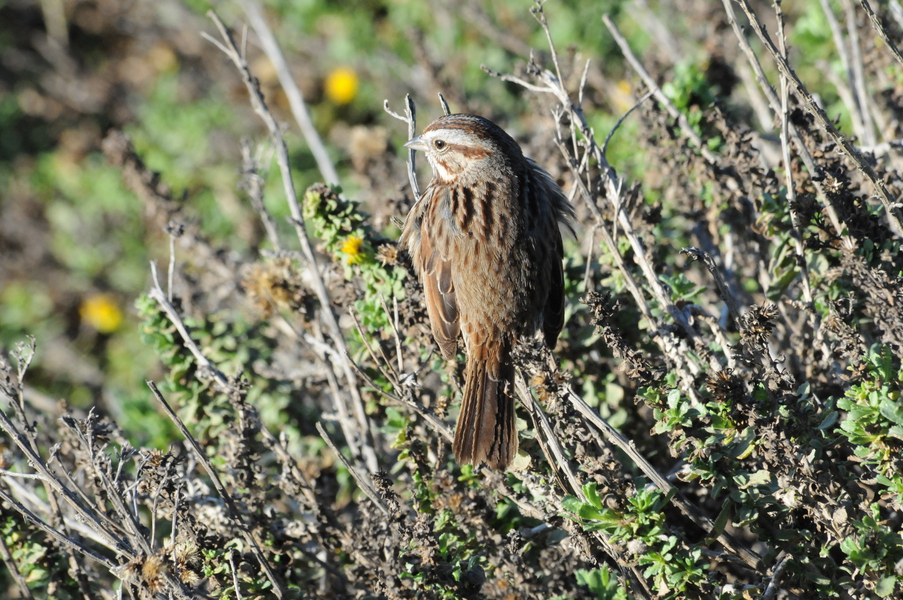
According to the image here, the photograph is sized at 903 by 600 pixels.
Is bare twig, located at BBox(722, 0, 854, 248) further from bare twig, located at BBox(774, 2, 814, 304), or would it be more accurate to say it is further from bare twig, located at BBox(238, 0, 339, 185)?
bare twig, located at BBox(238, 0, 339, 185)

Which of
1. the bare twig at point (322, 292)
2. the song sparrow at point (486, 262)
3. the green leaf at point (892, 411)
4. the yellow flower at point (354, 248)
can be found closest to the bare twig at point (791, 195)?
the green leaf at point (892, 411)


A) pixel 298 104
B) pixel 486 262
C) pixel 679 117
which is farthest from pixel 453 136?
pixel 298 104

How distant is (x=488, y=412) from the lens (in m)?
2.69

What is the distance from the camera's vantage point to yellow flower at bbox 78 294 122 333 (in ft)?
20.7

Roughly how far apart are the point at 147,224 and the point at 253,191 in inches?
129

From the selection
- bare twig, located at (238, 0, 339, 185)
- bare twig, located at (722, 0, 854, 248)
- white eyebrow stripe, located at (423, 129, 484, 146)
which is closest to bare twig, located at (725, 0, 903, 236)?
bare twig, located at (722, 0, 854, 248)

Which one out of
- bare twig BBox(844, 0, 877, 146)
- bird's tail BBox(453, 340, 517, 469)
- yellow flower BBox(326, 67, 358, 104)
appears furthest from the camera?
yellow flower BBox(326, 67, 358, 104)

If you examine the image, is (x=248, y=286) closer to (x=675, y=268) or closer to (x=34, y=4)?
(x=675, y=268)

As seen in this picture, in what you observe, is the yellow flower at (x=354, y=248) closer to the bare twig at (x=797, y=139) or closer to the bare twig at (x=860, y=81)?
the bare twig at (x=797, y=139)

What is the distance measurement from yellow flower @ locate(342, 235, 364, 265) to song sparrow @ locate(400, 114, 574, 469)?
0.23 meters

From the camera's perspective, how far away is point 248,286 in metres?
3.39

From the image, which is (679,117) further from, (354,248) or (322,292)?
(322,292)

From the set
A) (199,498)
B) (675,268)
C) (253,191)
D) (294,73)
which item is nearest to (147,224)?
(294,73)

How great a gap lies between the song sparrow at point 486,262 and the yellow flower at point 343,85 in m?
3.61
